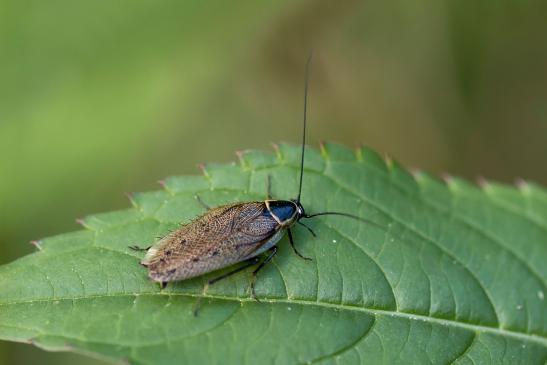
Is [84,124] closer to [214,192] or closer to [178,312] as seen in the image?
[214,192]

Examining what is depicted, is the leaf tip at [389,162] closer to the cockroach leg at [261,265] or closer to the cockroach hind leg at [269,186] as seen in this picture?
the cockroach hind leg at [269,186]

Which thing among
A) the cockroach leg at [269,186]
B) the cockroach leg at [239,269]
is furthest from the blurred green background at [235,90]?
the cockroach leg at [239,269]

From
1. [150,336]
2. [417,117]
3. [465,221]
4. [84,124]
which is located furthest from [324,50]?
[150,336]

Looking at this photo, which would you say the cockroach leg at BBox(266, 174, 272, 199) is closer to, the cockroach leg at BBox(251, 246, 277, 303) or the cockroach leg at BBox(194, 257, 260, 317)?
the cockroach leg at BBox(251, 246, 277, 303)

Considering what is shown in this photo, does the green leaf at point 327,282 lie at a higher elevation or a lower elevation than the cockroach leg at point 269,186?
lower

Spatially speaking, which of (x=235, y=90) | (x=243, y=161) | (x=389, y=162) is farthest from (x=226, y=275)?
(x=235, y=90)

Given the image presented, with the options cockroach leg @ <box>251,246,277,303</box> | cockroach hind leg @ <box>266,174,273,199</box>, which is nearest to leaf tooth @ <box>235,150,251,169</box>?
cockroach hind leg @ <box>266,174,273,199</box>

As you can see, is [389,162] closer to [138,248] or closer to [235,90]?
[138,248]
